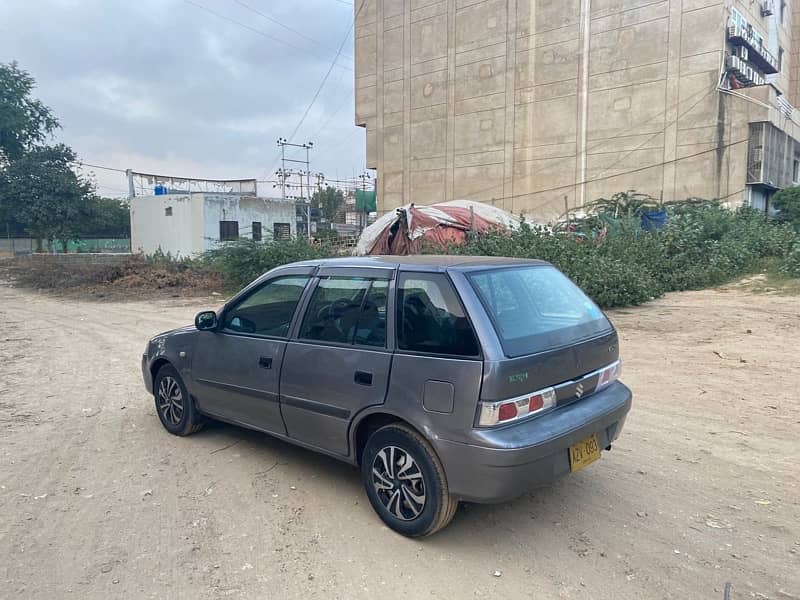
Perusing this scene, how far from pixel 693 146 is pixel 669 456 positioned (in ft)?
86.6

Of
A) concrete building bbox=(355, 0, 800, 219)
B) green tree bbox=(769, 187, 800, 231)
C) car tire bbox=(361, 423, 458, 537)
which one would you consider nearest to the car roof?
car tire bbox=(361, 423, 458, 537)

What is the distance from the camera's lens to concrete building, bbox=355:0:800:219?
26.2m

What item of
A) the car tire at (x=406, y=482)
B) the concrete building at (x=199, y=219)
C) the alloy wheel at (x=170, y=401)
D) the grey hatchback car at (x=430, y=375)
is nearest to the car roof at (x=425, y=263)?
the grey hatchback car at (x=430, y=375)

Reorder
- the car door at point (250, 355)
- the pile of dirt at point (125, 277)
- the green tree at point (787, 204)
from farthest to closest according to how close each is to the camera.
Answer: the green tree at point (787, 204) → the pile of dirt at point (125, 277) → the car door at point (250, 355)

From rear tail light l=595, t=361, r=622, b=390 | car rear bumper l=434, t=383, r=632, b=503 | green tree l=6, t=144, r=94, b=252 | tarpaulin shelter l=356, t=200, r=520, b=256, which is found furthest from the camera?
green tree l=6, t=144, r=94, b=252

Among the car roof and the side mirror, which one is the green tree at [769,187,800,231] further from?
the side mirror

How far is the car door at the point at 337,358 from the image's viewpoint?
143 inches

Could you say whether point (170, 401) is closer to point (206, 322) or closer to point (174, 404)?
point (174, 404)

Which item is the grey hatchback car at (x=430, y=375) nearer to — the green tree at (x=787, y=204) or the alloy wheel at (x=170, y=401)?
the alloy wheel at (x=170, y=401)

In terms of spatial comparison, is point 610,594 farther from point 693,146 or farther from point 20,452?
point 693,146

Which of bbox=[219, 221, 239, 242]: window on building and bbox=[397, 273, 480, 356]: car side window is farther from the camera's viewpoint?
bbox=[219, 221, 239, 242]: window on building

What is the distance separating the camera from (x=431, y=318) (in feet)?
11.4

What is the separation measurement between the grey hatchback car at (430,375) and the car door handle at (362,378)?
0.4 inches

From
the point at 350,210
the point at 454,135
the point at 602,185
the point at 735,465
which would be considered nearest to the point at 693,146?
the point at 602,185
